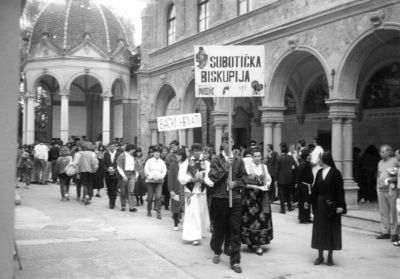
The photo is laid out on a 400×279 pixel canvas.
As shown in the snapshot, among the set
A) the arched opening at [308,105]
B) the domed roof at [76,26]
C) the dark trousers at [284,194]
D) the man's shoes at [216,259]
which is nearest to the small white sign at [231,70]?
the man's shoes at [216,259]

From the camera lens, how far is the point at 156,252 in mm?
7832

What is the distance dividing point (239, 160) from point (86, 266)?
8.84 feet

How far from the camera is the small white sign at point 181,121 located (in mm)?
14016

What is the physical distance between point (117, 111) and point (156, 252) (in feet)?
86.8

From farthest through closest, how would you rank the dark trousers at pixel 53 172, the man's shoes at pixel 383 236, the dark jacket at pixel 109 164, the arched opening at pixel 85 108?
the arched opening at pixel 85 108 → the dark trousers at pixel 53 172 → the dark jacket at pixel 109 164 → the man's shoes at pixel 383 236

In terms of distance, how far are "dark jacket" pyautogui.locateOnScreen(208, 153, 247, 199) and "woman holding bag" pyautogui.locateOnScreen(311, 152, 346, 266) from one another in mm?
1144

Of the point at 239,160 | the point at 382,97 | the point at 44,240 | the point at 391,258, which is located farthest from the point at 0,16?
the point at 382,97

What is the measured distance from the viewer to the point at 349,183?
12555mm

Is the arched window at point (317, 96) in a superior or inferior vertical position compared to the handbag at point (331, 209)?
superior

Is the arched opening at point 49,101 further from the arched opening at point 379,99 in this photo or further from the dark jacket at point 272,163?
the dark jacket at point 272,163

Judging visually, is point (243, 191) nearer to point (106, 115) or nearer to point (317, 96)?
point (317, 96)

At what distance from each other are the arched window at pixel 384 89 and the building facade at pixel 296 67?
31 millimetres

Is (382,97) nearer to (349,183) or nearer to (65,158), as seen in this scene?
(349,183)

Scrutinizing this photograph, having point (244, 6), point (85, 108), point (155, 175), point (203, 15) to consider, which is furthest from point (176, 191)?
point (85, 108)
